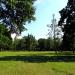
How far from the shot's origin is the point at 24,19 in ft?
102

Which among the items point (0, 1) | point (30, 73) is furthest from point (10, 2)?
point (30, 73)

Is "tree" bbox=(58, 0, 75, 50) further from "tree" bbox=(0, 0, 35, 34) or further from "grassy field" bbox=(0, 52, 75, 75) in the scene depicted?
"tree" bbox=(0, 0, 35, 34)

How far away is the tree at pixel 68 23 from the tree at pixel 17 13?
29.0 m

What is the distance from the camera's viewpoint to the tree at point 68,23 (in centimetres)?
6025

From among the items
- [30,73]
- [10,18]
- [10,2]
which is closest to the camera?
[30,73]

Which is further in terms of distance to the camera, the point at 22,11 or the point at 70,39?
the point at 70,39

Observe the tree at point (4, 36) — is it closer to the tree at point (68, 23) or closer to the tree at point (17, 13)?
the tree at point (17, 13)

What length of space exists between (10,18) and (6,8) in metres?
1.30

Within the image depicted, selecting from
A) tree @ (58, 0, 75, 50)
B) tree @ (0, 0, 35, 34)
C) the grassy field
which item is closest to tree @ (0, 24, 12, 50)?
tree @ (0, 0, 35, 34)

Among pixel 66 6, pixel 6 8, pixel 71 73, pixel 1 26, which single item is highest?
pixel 66 6

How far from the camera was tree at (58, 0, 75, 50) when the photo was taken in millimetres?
60253

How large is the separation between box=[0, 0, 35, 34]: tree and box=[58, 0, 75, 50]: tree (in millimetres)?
29026

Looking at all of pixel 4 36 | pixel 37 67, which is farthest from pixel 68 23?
pixel 37 67

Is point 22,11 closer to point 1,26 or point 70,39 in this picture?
point 1,26
